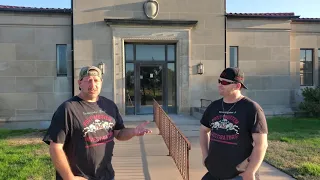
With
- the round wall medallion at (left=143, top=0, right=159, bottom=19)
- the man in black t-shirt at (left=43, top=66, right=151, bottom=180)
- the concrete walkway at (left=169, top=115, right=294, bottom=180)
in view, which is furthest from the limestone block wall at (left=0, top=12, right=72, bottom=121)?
the man in black t-shirt at (left=43, top=66, right=151, bottom=180)

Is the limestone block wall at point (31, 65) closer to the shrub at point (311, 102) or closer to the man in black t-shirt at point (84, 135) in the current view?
the shrub at point (311, 102)

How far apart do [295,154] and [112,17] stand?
31.2 ft

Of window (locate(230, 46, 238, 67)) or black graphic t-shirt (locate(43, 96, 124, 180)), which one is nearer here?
black graphic t-shirt (locate(43, 96, 124, 180))

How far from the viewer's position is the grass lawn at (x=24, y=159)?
18.0ft

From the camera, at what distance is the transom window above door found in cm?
1443

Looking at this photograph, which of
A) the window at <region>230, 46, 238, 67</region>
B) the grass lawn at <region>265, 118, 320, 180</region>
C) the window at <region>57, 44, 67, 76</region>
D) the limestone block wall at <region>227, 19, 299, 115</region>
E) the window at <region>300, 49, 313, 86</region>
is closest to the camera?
the grass lawn at <region>265, 118, 320, 180</region>

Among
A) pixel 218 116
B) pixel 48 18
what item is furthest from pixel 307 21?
pixel 218 116

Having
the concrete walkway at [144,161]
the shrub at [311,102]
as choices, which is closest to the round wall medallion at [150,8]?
the concrete walkway at [144,161]

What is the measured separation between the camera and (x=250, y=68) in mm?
14875

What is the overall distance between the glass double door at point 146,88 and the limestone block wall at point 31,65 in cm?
286

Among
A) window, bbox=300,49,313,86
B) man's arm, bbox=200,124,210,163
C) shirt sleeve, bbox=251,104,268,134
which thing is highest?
window, bbox=300,49,313,86

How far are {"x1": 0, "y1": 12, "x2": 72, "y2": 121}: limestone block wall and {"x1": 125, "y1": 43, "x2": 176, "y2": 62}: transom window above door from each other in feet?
8.96

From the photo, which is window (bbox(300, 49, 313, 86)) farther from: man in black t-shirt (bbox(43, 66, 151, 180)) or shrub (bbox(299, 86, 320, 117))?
man in black t-shirt (bbox(43, 66, 151, 180))

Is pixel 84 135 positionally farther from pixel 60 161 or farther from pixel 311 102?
pixel 311 102
